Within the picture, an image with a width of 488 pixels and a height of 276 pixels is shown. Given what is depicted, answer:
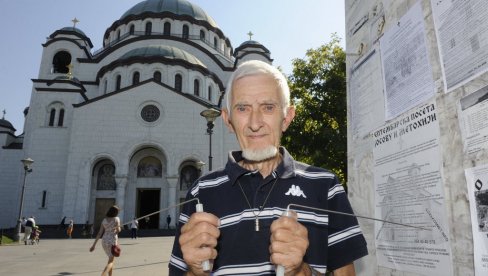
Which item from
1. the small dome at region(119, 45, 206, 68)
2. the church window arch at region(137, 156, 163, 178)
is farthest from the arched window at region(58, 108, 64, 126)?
the church window arch at region(137, 156, 163, 178)

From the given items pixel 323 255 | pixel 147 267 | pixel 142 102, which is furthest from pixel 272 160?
pixel 142 102

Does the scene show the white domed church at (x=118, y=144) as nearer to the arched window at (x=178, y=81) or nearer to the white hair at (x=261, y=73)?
the arched window at (x=178, y=81)

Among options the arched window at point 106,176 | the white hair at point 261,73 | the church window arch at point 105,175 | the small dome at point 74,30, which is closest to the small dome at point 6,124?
the small dome at point 74,30

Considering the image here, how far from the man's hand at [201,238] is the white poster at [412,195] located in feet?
4.22

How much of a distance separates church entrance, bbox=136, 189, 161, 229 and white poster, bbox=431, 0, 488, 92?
2770 centimetres

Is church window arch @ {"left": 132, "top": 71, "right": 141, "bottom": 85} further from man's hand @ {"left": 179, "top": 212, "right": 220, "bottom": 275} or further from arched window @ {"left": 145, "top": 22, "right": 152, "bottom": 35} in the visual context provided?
man's hand @ {"left": 179, "top": 212, "right": 220, "bottom": 275}

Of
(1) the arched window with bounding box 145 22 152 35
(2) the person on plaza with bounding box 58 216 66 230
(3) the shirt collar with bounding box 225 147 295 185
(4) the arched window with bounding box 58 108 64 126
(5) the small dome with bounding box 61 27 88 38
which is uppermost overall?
(1) the arched window with bounding box 145 22 152 35

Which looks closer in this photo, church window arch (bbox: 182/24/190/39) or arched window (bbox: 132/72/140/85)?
arched window (bbox: 132/72/140/85)

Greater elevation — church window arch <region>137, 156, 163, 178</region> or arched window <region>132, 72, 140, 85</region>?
arched window <region>132, 72, 140, 85</region>

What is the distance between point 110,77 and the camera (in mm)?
31625

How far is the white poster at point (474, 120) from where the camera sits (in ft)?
5.07

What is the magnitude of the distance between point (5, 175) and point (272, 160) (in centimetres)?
3714

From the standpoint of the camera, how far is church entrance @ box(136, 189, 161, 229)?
2770 cm

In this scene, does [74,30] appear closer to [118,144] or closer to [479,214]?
[118,144]
